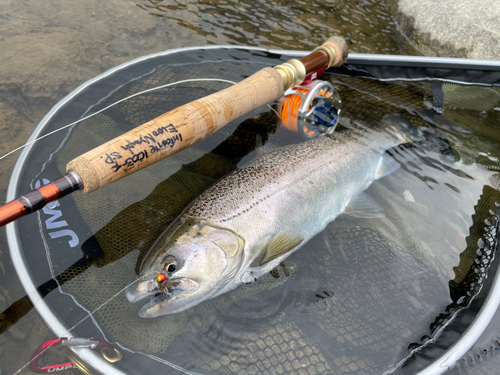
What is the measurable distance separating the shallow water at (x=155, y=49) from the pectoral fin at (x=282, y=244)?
0.11 m

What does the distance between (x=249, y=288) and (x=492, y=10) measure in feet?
15.8

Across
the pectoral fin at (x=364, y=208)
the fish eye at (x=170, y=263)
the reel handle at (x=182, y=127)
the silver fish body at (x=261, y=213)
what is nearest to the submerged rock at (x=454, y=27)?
the silver fish body at (x=261, y=213)

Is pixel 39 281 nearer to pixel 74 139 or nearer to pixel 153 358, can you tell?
pixel 153 358

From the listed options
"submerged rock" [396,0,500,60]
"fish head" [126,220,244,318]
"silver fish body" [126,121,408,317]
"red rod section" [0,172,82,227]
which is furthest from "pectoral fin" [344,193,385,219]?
"submerged rock" [396,0,500,60]

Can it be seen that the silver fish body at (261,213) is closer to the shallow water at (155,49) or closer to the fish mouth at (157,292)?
the fish mouth at (157,292)

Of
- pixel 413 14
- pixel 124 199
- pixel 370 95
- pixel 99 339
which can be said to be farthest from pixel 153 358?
pixel 413 14

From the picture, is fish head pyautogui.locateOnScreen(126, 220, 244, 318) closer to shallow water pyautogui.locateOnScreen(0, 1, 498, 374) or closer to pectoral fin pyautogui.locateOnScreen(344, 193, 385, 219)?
shallow water pyautogui.locateOnScreen(0, 1, 498, 374)

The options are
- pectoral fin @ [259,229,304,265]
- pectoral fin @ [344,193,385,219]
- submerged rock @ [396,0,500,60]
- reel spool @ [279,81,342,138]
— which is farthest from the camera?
submerged rock @ [396,0,500,60]

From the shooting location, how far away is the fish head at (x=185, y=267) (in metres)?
2.01

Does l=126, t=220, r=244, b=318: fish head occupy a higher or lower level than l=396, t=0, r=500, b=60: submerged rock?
lower

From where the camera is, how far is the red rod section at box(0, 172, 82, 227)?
160 cm

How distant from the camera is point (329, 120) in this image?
2910 mm

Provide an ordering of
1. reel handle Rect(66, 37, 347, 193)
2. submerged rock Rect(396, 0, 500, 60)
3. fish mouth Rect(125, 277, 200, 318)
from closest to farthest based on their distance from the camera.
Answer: reel handle Rect(66, 37, 347, 193) → fish mouth Rect(125, 277, 200, 318) → submerged rock Rect(396, 0, 500, 60)

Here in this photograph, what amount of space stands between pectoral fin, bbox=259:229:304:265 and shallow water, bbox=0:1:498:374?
11cm
